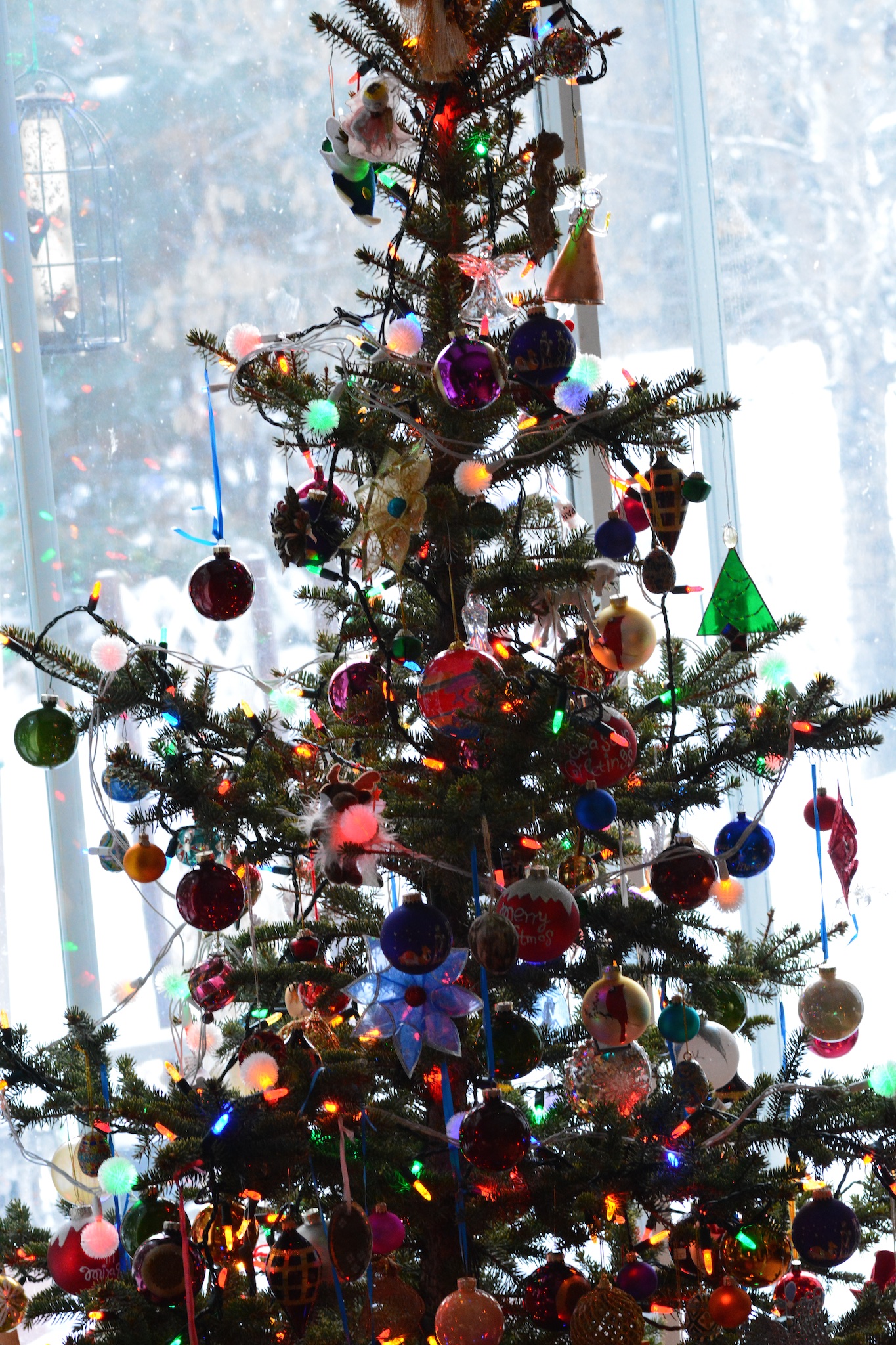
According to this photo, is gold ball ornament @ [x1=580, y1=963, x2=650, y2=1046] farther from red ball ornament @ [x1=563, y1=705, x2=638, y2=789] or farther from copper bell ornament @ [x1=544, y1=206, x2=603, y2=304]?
copper bell ornament @ [x1=544, y1=206, x2=603, y2=304]

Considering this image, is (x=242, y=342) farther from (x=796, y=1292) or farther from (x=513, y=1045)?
(x=796, y=1292)

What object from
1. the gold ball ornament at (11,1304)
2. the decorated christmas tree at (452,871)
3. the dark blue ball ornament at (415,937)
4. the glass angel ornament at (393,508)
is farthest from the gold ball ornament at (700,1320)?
the glass angel ornament at (393,508)

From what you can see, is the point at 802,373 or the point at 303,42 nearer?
the point at 303,42

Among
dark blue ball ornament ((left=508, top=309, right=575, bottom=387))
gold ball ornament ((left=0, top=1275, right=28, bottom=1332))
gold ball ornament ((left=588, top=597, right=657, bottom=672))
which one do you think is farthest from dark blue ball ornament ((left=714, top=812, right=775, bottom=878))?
gold ball ornament ((left=0, top=1275, right=28, bottom=1332))

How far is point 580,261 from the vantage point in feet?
4.71

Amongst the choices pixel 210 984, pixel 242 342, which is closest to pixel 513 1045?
pixel 210 984

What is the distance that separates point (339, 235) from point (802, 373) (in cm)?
96

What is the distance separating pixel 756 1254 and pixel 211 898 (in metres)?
0.62

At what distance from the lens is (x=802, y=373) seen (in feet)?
8.68

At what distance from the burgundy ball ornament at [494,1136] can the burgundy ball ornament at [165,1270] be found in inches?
10.6

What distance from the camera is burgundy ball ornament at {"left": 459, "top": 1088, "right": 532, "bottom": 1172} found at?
1.15 meters

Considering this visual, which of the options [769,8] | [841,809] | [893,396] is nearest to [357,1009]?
[841,809]

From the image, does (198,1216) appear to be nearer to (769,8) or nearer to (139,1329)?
(139,1329)

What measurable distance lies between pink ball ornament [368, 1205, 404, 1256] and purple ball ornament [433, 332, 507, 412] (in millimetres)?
770
